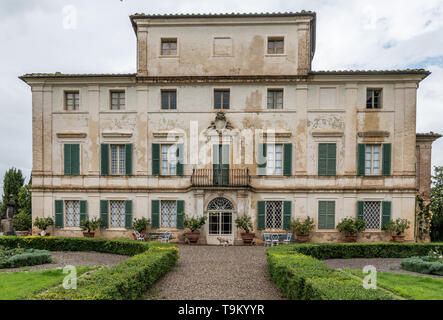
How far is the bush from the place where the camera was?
17797 millimetres

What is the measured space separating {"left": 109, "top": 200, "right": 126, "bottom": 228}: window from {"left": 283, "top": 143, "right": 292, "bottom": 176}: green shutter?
32.9 ft

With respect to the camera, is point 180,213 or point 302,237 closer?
point 302,237

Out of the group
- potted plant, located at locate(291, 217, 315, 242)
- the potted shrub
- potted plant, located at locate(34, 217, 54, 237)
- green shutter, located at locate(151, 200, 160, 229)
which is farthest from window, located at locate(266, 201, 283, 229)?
the potted shrub

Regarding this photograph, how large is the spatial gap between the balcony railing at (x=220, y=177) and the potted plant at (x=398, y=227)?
8.42 m

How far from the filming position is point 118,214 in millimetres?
17031

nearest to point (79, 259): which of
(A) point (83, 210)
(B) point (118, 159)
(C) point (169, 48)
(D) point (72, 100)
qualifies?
(A) point (83, 210)

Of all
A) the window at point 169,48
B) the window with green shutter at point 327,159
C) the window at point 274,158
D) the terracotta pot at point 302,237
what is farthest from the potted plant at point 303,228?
the window at point 169,48

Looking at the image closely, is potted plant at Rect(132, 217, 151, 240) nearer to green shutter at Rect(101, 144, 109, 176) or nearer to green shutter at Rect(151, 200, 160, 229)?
green shutter at Rect(151, 200, 160, 229)

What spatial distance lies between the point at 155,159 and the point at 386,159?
13.5 meters

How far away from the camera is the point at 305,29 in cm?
1648

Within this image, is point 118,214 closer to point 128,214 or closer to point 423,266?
point 128,214

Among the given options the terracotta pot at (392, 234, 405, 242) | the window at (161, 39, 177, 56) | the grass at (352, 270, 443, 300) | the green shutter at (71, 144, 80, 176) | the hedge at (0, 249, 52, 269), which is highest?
the window at (161, 39, 177, 56)

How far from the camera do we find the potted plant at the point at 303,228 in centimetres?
1583
